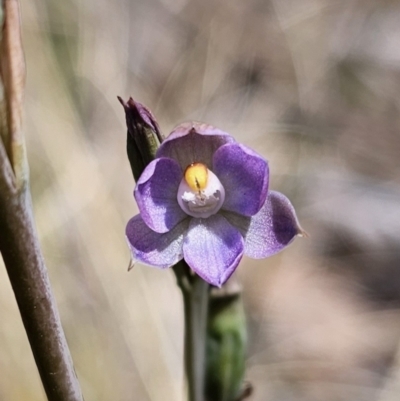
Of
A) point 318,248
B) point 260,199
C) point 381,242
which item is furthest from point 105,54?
point 260,199

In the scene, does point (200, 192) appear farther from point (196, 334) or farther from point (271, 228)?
point (196, 334)

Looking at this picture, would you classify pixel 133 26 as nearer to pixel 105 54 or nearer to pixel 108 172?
pixel 105 54

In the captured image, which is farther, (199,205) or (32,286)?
(199,205)

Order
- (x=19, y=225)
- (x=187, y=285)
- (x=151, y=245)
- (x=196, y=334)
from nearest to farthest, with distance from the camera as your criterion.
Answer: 1. (x=19, y=225)
2. (x=151, y=245)
3. (x=187, y=285)
4. (x=196, y=334)

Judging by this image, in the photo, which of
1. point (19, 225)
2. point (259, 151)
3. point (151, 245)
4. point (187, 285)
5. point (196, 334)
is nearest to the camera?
point (19, 225)

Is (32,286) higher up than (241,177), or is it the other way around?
(241,177)

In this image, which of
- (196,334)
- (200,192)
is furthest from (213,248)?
(196,334)

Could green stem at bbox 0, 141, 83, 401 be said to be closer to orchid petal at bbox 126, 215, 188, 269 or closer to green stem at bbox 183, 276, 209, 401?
orchid petal at bbox 126, 215, 188, 269
